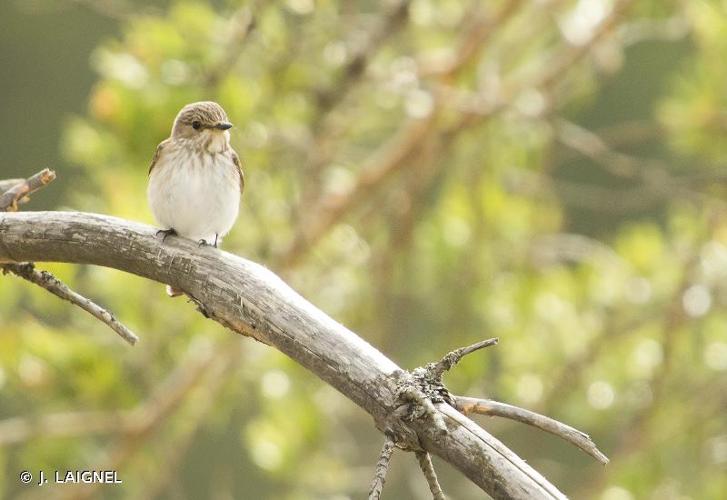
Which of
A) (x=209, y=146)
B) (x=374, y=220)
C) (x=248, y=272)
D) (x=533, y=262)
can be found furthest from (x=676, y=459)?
(x=248, y=272)

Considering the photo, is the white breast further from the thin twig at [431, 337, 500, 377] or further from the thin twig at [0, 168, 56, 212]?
the thin twig at [431, 337, 500, 377]

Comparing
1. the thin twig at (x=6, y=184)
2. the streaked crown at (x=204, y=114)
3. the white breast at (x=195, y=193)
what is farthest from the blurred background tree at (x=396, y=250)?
the thin twig at (x=6, y=184)

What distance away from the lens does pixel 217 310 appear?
2.13 m

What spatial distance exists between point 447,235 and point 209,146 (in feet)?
5.62

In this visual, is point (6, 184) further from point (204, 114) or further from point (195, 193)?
point (204, 114)

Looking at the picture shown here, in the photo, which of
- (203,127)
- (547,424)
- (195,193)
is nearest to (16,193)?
(195,193)

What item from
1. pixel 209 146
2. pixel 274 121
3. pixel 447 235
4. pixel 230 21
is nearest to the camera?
pixel 209 146

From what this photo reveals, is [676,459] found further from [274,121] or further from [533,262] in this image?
[274,121]

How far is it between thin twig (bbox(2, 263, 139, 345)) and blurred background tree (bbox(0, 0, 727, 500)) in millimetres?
1369

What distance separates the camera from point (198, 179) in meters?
3.14

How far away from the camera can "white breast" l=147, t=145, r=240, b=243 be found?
119 inches

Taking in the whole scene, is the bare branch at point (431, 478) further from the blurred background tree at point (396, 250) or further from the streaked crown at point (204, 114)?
the blurred background tree at point (396, 250)

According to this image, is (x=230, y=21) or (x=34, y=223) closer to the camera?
(x=34, y=223)

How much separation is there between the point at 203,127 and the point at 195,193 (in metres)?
0.25
